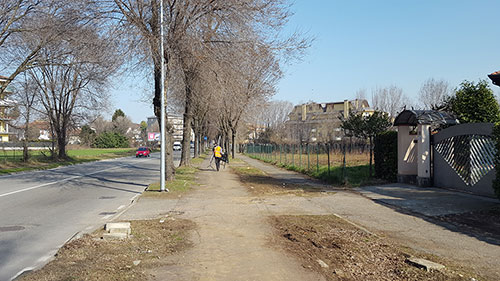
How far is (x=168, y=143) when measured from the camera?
16531 mm

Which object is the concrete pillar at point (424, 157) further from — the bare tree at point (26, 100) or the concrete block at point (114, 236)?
the bare tree at point (26, 100)

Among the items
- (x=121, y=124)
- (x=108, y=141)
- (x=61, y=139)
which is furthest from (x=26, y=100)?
(x=121, y=124)

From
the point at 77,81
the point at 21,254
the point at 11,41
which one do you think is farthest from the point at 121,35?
the point at 77,81

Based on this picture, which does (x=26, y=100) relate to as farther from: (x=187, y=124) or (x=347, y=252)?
(x=347, y=252)

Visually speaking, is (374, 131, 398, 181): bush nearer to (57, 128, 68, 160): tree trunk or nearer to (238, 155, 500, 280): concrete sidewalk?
(238, 155, 500, 280): concrete sidewalk

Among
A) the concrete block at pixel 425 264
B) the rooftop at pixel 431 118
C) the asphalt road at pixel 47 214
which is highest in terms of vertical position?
the rooftop at pixel 431 118

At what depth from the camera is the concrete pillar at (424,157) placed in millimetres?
14656

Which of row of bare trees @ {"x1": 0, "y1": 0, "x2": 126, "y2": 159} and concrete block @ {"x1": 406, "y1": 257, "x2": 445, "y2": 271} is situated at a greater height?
row of bare trees @ {"x1": 0, "y1": 0, "x2": 126, "y2": 159}

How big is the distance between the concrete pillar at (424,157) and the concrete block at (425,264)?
9.38 m

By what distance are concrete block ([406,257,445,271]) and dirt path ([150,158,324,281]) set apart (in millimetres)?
1438

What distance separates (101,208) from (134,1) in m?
7.70

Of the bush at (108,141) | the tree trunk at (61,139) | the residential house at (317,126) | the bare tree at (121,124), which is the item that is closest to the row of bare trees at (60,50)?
the tree trunk at (61,139)

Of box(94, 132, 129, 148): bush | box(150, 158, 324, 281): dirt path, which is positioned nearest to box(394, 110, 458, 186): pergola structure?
box(150, 158, 324, 281): dirt path

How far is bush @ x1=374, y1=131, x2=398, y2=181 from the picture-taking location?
54.5 feet
